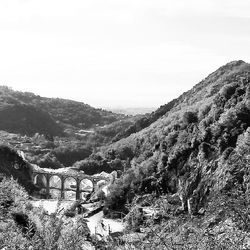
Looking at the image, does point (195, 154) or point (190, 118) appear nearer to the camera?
point (195, 154)

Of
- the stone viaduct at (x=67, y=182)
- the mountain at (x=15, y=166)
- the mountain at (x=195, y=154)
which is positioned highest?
the mountain at (x=195, y=154)

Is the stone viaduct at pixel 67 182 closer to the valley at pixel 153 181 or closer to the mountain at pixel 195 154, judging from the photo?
the valley at pixel 153 181

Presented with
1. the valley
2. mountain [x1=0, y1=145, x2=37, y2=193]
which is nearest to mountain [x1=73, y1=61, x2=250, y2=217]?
the valley

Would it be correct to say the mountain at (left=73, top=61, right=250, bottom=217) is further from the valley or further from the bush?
the valley

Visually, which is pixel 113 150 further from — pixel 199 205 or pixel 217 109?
pixel 199 205

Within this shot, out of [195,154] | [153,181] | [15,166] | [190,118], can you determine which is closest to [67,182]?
[15,166]

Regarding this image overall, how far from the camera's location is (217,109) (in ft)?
254

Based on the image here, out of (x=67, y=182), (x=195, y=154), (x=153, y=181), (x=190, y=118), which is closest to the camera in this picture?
(x=195, y=154)

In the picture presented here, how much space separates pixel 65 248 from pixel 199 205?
44.2 metres

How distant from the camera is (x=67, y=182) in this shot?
415 ft

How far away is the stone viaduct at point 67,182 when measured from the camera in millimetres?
114919

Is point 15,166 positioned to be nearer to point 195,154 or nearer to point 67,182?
Result: point 67,182

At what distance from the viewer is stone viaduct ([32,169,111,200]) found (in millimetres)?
114919

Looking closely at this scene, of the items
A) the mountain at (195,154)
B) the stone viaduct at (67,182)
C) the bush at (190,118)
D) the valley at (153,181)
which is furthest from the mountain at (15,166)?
the bush at (190,118)
